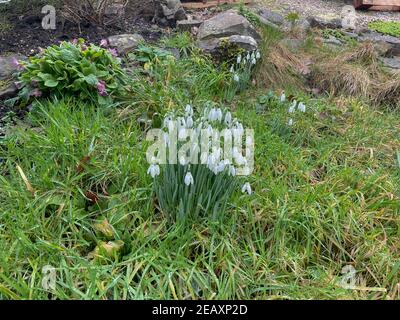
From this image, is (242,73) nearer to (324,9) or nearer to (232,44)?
(232,44)

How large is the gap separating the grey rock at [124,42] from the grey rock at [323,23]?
2.51 meters

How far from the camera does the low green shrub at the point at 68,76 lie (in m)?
2.86

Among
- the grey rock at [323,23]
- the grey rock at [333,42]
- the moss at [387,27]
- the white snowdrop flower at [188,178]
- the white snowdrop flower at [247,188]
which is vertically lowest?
the white snowdrop flower at [247,188]

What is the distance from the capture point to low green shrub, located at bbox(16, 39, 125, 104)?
2.86m

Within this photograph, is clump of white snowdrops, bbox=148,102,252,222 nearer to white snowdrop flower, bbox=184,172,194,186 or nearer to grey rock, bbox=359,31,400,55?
white snowdrop flower, bbox=184,172,194,186

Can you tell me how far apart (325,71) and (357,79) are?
1.00 feet

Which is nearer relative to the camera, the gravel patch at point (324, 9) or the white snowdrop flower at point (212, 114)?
the white snowdrop flower at point (212, 114)

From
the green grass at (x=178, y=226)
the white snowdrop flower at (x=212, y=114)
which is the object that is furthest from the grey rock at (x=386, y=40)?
the white snowdrop flower at (x=212, y=114)

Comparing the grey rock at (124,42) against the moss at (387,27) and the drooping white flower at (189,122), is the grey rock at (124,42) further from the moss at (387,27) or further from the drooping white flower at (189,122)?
the moss at (387,27)

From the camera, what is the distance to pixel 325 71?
4008mm

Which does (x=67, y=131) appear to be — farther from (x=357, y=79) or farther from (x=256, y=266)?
(x=357, y=79)

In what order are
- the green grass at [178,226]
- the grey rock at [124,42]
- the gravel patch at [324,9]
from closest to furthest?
the green grass at [178,226] < the grey rock at [124,42] < the gravel patch at [324,9]

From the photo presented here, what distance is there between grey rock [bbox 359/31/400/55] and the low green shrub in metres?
Result: 3.35
